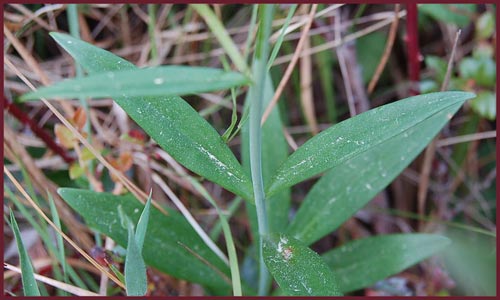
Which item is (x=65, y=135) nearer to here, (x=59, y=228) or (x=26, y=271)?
(x=59, y=228)

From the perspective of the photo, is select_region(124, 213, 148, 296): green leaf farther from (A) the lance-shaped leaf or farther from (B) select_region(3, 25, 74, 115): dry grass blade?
(B) select_region(3, 25, 74, 115): dry grass blade

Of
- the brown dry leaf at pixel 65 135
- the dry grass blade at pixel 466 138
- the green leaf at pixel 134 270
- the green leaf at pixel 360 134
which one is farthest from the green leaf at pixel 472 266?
the brown dry leaf at pixel 65 135

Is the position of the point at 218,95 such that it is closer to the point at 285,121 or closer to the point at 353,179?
the point at 285,121

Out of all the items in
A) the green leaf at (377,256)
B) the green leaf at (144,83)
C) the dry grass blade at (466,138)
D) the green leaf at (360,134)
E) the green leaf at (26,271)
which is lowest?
the green leaf at (377,256)

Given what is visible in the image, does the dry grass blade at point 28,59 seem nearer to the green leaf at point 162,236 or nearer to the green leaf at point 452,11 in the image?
the green leaf at point 162,236

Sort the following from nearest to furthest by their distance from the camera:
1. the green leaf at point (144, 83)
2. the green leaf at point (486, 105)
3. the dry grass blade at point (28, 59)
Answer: the green leaf at point (144, 83) < the dry grass blade at point (28, 59) < the green leaf at point (486, 105)

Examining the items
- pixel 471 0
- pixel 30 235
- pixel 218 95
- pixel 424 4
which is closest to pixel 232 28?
pixel 218 95

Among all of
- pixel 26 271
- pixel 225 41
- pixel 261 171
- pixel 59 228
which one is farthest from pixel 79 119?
pixel 225 41
